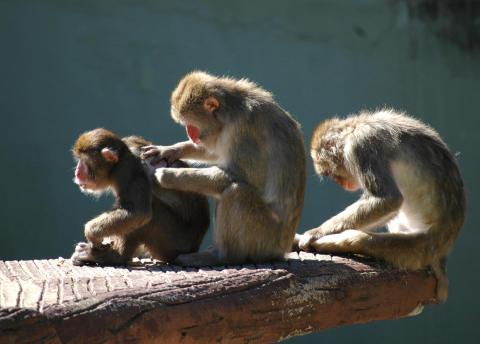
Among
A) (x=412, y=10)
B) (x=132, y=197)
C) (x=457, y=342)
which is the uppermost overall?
(x=412, y=10)

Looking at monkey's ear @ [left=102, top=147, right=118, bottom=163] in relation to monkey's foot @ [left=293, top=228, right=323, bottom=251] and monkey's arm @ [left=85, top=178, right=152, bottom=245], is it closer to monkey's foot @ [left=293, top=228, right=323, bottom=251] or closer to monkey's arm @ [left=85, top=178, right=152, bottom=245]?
monkey's arm @ [left=85, top=178, right=152, bottom=245]

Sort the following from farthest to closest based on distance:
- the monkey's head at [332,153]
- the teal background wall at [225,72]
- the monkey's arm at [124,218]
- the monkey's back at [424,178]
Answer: the teal background wall at [225,72] < the monkey's head at [332,153] < the monkey's back at [424,178] < the monkey's arm at [124,218]

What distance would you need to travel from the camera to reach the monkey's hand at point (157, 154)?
5031mm

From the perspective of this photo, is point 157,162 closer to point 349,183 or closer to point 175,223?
point 175,223

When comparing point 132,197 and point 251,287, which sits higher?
point 132,197

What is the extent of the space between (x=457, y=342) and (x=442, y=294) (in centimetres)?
526

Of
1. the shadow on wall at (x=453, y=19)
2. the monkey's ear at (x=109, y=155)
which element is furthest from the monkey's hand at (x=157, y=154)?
the shadow on wall at (x=453, y=19)

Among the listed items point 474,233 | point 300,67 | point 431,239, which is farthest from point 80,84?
point 474,233

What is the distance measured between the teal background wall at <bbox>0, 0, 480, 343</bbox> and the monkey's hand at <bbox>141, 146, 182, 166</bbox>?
3313 millimetres

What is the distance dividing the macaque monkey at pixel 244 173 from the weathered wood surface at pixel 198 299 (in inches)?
7.1

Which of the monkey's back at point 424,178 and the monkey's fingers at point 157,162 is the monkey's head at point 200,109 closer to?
the monkey's fingers at point 157,162

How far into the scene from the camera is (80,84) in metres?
8.24

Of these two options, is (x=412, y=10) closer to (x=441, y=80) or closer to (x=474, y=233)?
(x=441, y=80)

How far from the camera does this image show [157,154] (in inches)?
199
